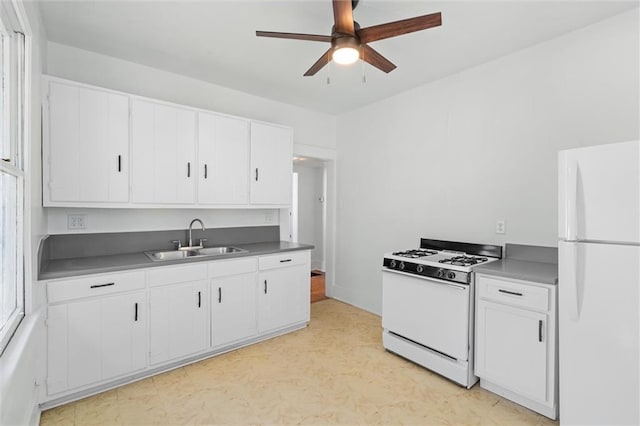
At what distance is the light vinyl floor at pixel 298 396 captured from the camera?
6.61ft

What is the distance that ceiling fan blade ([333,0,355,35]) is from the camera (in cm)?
167

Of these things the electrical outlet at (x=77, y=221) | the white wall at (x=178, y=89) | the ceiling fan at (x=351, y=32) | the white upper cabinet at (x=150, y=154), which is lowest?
the electrical outlet at (x=77, y=221)

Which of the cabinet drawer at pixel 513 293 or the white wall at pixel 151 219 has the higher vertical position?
the white wall at pixel 151 219

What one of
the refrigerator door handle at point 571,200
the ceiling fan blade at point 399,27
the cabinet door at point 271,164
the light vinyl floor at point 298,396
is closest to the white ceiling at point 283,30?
the ceiling fan blade at point 399,27

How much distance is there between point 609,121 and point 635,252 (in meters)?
1.16

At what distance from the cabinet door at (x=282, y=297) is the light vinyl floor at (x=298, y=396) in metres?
0.31

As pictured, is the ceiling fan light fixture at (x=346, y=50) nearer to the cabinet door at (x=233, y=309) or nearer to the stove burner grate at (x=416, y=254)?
the stove burner grate at (x=416, y=254)

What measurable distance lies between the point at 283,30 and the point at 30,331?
242cm

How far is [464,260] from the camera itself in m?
2.61

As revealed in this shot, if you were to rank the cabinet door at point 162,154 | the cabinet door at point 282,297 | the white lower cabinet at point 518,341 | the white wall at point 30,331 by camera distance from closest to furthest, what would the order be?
the white wall at point 30,331
the white lower cabinet at point 518,341
the cabinet door at point 162,154
the cabinet door at point 282,297

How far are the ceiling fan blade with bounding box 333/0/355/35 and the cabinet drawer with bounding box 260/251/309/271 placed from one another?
6.79 ft

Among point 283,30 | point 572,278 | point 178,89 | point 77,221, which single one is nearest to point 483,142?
point 572,278

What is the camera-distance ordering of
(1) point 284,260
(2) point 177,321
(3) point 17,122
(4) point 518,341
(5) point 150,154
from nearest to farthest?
(3) point 17,122 < (4) point 518,341 < (2) point 177,321 < (5) point 150,154 < (1) point 284,260

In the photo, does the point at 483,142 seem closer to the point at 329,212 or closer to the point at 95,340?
the point at 329,212
